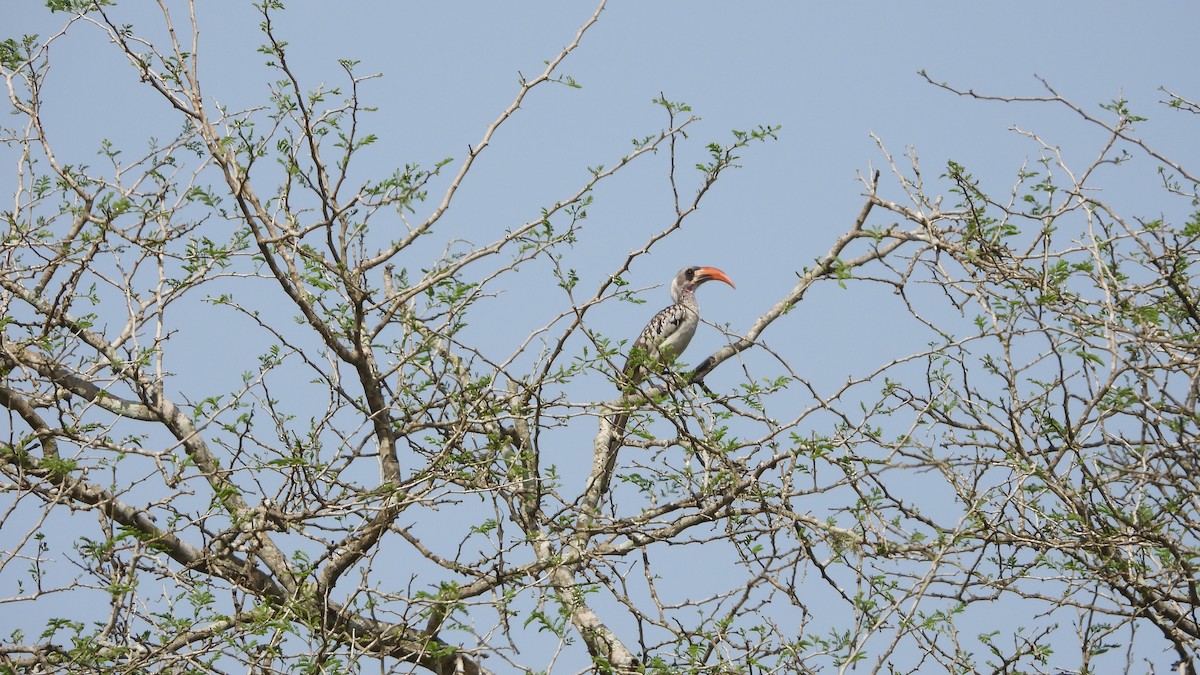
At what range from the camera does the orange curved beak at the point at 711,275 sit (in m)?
11.5

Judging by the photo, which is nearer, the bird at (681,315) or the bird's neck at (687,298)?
the bird at (681,315)

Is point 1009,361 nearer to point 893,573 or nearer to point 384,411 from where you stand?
point 893,573

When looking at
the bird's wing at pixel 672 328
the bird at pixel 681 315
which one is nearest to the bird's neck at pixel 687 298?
the bird at pixel 681 315

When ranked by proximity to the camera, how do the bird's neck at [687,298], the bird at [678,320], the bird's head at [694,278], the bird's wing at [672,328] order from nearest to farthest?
the bird at [678,320]
the bird's wing at [672,328]
the bird's neck at [687,298]
the bird's head at [694,278]

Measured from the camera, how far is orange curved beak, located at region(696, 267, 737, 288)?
1151 centimetres

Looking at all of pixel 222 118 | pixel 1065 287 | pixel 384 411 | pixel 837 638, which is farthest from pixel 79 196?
pixel 1065 287

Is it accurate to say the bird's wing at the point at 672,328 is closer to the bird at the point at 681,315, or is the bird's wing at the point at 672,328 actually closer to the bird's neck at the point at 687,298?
the bird at the point at 681,315

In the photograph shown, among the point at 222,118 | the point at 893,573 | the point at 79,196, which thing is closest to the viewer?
the point at 893,573

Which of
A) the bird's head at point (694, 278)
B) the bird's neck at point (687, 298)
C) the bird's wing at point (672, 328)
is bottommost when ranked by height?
the bird's wing at point (672, 328)

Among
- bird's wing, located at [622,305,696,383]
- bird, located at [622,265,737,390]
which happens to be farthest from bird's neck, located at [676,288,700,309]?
bird's wing, located at [622,305,696,383]

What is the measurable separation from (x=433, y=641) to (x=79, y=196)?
10.5 ft

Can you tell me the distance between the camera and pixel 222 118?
6.36 m

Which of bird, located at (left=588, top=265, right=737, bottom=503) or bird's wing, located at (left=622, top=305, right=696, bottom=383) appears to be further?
bird's wing, located at (left=622, top=305, right=696, bottom=383)

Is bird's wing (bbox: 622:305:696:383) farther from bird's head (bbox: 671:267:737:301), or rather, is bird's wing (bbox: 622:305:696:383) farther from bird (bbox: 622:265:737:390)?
bird's head (bbox: 671:267:737:301)
